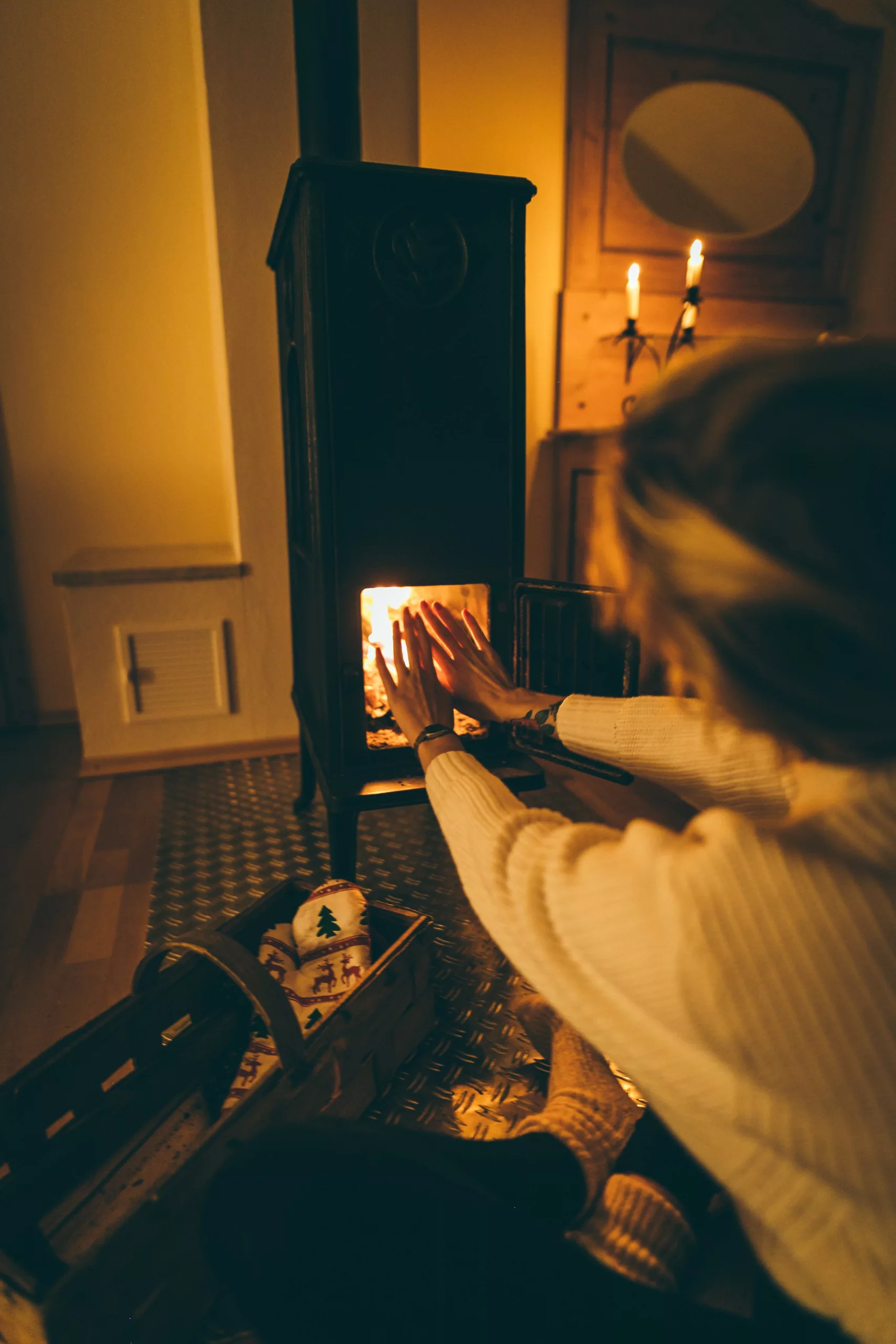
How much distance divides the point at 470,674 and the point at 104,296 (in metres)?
1.80

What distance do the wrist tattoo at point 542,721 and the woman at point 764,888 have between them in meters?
0.52

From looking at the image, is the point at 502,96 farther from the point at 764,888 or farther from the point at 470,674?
the point at 764,888

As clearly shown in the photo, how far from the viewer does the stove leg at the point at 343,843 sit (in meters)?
1.21

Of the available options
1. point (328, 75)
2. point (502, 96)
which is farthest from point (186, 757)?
point (502, 96)

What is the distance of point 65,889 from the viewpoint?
1456 millimetres

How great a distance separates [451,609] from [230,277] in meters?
1.08

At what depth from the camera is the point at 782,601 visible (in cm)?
40

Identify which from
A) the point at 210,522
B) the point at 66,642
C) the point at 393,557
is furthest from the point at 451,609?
the point at 66,642

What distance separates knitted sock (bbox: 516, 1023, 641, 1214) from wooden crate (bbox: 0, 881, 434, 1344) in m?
0.22

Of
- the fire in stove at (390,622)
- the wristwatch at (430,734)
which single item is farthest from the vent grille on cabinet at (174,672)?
the wristwatch at (430,734)

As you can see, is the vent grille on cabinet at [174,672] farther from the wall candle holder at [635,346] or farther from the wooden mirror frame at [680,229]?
the wall candle holder at [635,346]

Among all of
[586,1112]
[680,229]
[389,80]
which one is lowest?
[586,1112]

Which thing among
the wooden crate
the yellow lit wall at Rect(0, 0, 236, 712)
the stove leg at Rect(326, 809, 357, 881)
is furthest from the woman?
the yellow lit wall at Rect(0, 0, 236, 712)

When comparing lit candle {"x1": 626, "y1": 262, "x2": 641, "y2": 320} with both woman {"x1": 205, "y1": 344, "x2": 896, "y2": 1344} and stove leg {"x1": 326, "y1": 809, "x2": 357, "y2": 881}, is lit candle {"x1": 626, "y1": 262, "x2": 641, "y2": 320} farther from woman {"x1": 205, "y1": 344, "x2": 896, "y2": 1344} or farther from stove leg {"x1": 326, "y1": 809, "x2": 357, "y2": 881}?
woman {"x1": 205, "y1": 344, "x2": 896, "y2": 1344}
